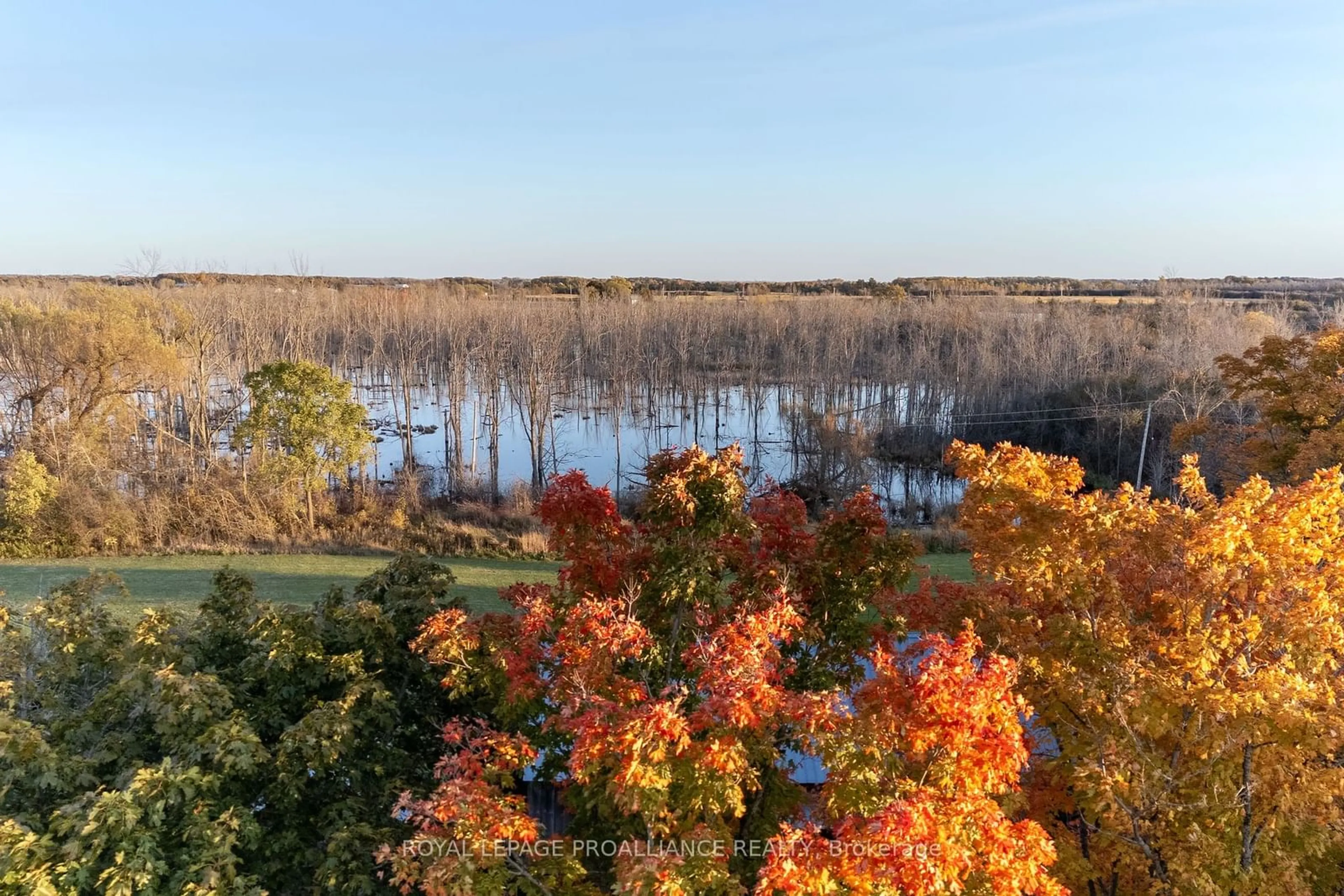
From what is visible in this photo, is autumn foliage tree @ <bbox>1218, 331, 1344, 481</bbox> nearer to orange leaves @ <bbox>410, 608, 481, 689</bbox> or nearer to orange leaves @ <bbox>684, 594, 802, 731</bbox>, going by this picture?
orange leaves @ <bbox>684, 594, 802, 731</bbox>

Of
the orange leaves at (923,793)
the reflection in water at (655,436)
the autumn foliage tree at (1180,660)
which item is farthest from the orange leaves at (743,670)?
the reflection in water at (655,436)

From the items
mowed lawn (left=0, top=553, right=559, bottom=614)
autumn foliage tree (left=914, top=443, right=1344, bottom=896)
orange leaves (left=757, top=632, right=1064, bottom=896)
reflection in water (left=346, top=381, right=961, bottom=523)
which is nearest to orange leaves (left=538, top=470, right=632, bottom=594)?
orange leaves (left=757, top=632, right=1064, bottom=896)

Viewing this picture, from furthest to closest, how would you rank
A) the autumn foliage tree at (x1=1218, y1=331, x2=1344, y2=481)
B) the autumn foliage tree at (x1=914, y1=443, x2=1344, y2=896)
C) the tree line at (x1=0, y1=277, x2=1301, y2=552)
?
the tree line at (x1=0, y1=277, x2=1301, y2=552), the autumn foliage tree at (x1=1218, y1=331, x2=1344, y2=481), the autumn foliage tree at (x1=914, y1=443, x2=1344, y2=896)

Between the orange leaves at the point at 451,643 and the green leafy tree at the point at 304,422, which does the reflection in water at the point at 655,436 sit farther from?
the orange leaves at the point at 451,643

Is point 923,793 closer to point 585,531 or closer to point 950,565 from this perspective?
point 585,531

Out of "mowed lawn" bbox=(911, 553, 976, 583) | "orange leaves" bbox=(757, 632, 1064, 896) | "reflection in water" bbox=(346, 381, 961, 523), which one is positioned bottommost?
"mowed lawn" bbox=(911, 553, 976, 583)

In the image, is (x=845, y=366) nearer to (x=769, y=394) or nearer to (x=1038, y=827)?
(x=769, y=394)
